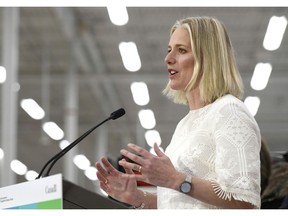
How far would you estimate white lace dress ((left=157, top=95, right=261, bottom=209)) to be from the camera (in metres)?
1.68

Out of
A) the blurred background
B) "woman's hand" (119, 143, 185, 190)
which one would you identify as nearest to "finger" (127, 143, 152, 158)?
"woman's hand" (119, 143, 185, 190)

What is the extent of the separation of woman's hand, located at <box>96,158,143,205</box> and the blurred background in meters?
4.46

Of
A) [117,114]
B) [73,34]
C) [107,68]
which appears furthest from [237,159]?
[107,68]

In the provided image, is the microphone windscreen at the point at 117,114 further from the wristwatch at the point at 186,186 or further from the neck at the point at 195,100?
the wristwatch at the point at 186,186

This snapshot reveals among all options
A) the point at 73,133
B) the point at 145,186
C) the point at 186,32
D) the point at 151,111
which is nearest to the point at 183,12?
the point at 73,133

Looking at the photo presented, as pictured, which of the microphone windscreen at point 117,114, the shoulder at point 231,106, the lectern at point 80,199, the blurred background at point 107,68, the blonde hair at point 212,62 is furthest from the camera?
the blurred background at point 107,68

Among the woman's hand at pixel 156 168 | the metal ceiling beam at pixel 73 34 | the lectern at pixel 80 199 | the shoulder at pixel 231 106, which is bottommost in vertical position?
the lectern at pixel 80 199

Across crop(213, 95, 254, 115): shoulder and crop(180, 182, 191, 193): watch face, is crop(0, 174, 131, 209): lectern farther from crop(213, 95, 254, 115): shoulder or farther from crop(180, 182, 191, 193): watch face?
crop(213, 95, 254, 115): shoulder

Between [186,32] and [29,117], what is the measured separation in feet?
50.1

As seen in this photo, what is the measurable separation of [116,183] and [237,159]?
42 centimetres

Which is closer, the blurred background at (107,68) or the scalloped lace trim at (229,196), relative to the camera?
the scalloped lace trim at (229,196)

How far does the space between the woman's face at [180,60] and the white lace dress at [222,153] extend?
0.13m

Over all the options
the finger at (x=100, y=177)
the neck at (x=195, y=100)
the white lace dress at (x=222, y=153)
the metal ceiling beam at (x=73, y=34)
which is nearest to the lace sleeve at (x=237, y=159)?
the white lace dress at (x=222, y=153)

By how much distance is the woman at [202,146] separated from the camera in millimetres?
1681
